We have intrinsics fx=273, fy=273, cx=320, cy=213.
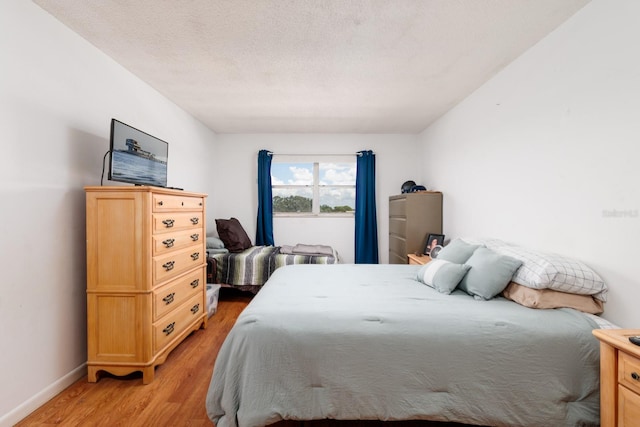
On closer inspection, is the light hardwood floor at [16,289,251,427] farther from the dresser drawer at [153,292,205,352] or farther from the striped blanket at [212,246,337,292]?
the striped blanket at [212,246,337,292]

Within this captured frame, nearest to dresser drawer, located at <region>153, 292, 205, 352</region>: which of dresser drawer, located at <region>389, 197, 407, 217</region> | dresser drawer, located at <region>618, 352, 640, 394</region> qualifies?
dresser drawer, located at <region>618, 352, 640, 394</region>

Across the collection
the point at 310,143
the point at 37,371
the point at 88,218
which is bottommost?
the point at 37,371

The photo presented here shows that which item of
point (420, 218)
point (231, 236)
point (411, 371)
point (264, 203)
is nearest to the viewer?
point (411, 371)

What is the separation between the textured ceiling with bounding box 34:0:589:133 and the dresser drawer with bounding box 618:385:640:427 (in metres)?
2.12

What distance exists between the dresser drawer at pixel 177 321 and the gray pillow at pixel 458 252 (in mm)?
2319

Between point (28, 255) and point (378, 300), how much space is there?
221 cm

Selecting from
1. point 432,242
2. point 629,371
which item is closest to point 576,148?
point 629,371

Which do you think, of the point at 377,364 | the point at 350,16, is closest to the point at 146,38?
the point at 350,16

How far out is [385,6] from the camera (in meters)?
1.70

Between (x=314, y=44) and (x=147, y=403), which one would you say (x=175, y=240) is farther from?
(x=314, y=44)

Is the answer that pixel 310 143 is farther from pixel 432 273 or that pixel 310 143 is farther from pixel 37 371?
pixel 37 371

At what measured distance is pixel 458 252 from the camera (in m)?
2.25

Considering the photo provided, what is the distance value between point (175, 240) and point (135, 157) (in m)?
0.74

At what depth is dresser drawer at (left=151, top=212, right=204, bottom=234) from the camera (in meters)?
2.08
